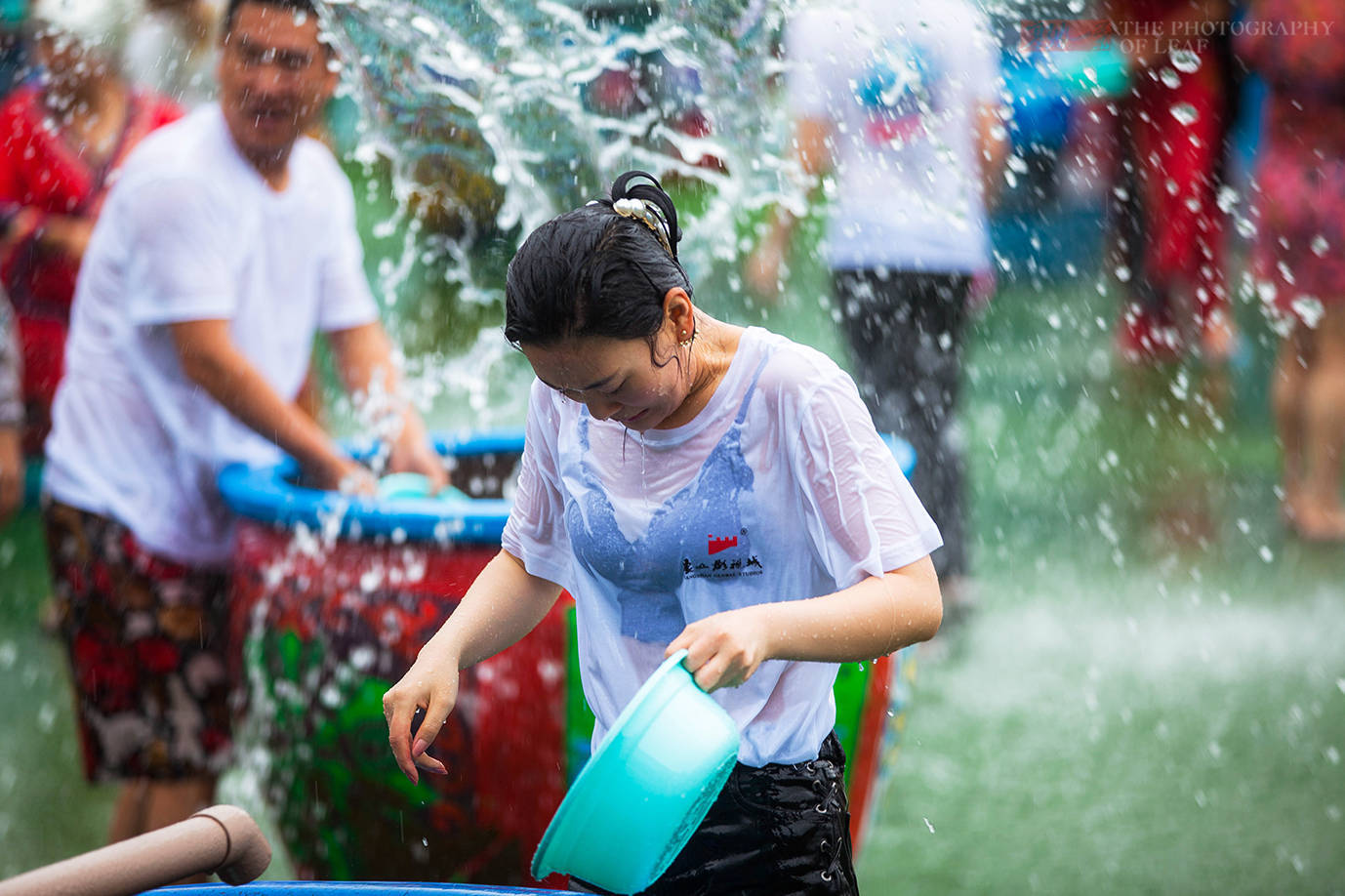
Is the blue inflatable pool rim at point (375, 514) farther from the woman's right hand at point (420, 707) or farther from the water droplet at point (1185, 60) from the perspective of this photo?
Answer: the water droplet at point (1185, 60)

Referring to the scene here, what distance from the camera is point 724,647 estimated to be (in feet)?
4.21

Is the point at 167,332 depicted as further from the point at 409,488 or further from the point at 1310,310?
the point at 1310,310

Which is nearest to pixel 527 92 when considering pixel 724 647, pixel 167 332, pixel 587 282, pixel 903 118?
pixel 167 332

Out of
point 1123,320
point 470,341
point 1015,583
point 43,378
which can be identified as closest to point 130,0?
point 43,378

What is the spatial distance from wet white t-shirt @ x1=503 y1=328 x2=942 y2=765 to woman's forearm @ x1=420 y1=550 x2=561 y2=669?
2.9 inches

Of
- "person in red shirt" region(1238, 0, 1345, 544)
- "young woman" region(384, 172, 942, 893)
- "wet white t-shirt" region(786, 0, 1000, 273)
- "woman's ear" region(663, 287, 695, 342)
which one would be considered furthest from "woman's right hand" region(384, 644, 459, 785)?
"person in red shirt" region(1238, 0, 1345, 544)

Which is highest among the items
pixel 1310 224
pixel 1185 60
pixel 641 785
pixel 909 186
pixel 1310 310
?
pixel 641 785

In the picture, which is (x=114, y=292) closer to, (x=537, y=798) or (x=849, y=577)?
(x=537, y=798)

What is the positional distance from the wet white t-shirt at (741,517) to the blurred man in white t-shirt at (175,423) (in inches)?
40.1

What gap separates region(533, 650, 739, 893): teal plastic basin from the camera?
127 cm

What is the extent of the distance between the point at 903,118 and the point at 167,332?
6.44 ft

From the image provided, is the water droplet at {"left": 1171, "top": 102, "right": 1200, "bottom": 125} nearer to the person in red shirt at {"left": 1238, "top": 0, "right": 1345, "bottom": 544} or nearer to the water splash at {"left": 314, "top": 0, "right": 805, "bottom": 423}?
the person in red shirt at {"left": 1238, "top": 0, "right": 1345, "bottom": 544}

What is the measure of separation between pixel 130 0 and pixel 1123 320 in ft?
18.5

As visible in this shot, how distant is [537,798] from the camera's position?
2145 millimetres
